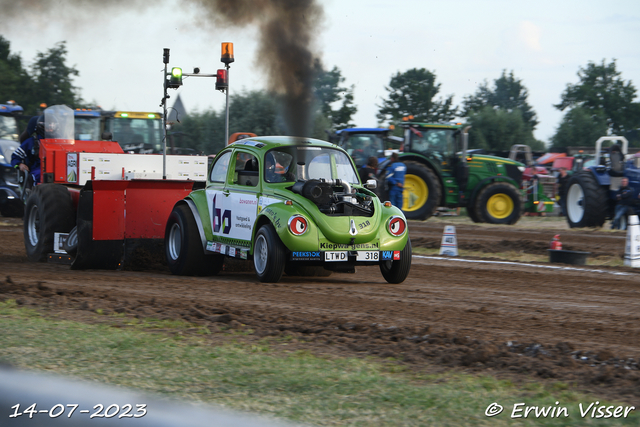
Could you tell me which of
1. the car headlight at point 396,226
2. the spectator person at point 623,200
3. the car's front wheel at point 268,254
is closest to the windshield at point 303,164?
the car's front wheel at point 268,254

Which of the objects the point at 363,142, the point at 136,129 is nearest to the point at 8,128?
the point at 136,129

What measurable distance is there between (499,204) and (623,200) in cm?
414

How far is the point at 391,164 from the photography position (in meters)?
19.3

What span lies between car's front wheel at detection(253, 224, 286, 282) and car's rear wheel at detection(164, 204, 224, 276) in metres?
1.14

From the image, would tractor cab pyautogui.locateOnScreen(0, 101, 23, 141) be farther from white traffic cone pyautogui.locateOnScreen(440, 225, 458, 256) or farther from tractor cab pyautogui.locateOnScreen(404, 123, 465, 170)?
white traffic cone pyautogui.locateOnScreen(440, 225, 458, 256)

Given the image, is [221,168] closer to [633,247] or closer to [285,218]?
[285,218]

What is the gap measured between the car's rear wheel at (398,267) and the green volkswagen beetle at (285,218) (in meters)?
0.01

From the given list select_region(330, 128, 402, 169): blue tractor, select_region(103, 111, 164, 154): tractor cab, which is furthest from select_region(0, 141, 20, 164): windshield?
select_region(330, 128, 402, 169): blue tractor

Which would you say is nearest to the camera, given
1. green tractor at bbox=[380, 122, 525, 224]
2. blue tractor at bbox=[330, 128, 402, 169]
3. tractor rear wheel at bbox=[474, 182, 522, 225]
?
green tractor at bbox=[380, 122, 525, 224]

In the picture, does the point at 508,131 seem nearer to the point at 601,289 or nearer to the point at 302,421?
the point at 601,289

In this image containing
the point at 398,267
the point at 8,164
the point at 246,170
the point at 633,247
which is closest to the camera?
the point at 398,267

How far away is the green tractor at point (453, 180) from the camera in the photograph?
69.2 ft

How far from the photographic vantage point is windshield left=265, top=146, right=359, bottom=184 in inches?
382

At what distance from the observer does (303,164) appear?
981 centimetres
